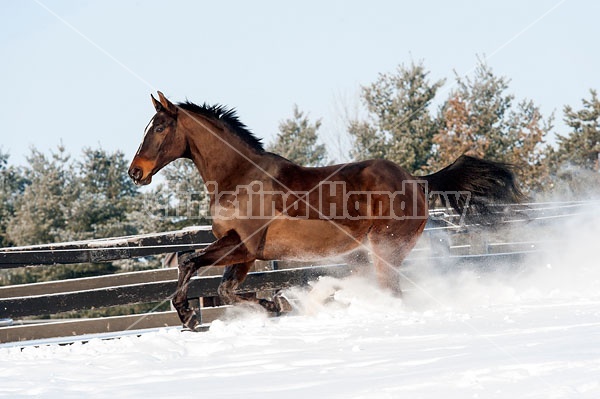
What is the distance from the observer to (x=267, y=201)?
269 inches

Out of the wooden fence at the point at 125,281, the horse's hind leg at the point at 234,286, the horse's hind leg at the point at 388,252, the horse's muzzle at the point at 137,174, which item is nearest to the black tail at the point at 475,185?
the wooden fence at the point at 125,281

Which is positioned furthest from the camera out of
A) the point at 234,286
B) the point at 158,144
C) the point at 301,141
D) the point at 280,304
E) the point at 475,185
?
the point at 301,141

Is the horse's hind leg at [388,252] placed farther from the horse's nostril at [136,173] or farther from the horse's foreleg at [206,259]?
the horse's nostril at [136,173]

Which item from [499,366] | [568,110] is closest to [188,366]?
[499,366]

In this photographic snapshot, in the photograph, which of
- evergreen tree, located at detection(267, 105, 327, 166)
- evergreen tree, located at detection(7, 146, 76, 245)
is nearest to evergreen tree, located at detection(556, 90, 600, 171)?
evergreen tree, located at detection(267, 105, 327, 166)

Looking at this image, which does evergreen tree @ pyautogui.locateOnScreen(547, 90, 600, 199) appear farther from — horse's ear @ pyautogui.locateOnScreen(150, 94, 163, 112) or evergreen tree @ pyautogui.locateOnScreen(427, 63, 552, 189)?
horse's ear @ pyautogui.locateOnScreen(150, 94, 163, 112)

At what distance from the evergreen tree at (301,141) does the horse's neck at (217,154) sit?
88.1ft

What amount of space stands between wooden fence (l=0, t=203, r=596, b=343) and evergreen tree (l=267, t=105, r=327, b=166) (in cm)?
2458

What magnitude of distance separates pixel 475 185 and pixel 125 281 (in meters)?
4.40

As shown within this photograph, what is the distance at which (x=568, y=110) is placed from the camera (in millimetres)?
32406

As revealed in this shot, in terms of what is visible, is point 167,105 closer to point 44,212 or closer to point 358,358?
point 358,358

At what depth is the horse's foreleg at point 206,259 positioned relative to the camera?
6562mm

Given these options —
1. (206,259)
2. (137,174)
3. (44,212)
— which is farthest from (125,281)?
(44,212)

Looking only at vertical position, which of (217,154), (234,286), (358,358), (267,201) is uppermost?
(217,154)
